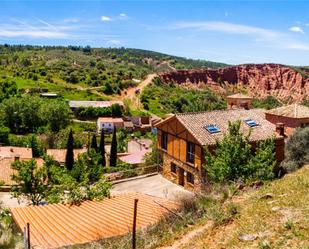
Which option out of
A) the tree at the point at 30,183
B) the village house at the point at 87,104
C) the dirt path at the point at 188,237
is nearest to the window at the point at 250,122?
the tree at the point at 30,183

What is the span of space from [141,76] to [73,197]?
12184 cm

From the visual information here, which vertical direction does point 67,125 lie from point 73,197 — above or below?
below

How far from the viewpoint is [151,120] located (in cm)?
8869

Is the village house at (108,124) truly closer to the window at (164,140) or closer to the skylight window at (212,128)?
the window at (164,140)

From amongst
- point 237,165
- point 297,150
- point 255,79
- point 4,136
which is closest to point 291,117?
point 297,150

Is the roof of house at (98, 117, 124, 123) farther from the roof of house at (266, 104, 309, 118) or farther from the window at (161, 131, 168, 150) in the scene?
the window at (161, 131, 168, 150)

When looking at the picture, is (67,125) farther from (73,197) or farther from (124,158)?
(73,197)

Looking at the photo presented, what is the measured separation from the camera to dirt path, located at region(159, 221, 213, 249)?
877 centimetres

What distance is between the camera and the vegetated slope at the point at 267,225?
25.1 feet

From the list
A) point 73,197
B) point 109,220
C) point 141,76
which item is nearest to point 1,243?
point 109,220

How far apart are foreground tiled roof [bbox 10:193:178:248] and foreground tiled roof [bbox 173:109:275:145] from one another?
33.9 ft

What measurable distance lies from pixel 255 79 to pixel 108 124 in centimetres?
9581

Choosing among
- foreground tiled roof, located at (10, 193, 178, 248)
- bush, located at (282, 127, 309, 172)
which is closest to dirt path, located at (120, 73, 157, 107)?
bush, located at (282, 127, 309, 172)

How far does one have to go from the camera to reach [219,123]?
2900 centimetres
